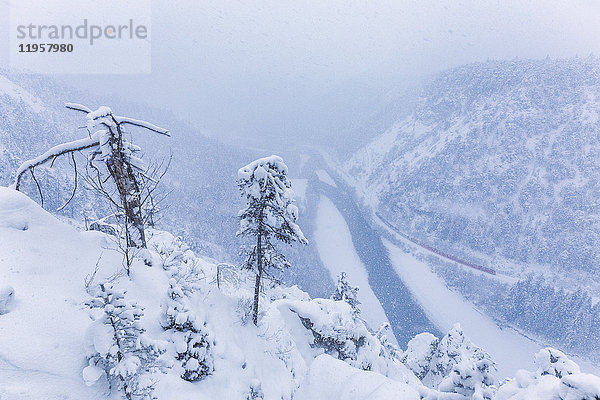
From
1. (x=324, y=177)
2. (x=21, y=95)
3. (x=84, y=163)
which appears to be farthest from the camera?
(x=324, y=177)

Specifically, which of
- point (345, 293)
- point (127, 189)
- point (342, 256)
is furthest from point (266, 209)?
point (342, 256)

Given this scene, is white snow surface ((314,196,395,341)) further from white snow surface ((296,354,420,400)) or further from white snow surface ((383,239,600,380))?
A: white snow surface ((296,354,420,400))

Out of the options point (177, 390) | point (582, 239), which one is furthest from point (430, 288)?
point (177, 390)

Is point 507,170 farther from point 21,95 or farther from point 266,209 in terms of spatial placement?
point 21,95

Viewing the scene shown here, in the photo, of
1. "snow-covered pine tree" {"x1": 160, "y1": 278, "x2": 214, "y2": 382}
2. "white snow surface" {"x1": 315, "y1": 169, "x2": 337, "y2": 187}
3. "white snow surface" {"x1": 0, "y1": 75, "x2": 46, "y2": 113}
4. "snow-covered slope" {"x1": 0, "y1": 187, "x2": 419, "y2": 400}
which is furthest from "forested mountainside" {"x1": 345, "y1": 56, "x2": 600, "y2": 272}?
"white snow surface" {"x1": 0, "y1": 75, "x2": 46, "y2": 113}

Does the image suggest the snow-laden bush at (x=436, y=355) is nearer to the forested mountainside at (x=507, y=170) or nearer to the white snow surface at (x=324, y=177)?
the forested mountainside at (x=507, y=170)

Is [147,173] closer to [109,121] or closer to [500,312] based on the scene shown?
[109,121]
